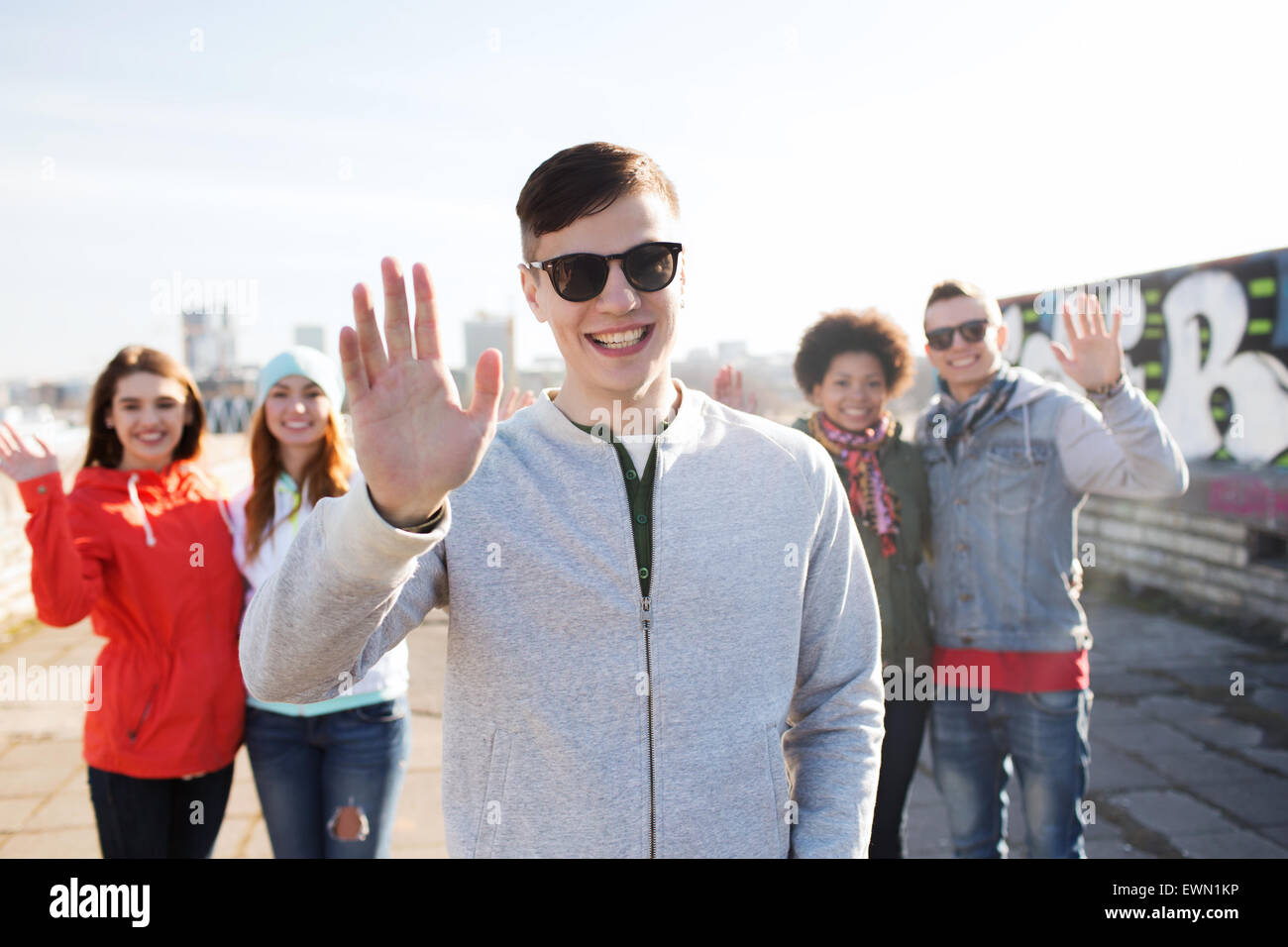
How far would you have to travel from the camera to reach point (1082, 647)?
296 centimetres

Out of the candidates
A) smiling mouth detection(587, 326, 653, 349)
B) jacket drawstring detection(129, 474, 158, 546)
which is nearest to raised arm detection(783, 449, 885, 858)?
smiling mouth detection(587, 326, 653, 349)

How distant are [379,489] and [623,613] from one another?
1.74ft

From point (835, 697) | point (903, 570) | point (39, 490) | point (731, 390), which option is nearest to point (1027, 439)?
point (903, 570)

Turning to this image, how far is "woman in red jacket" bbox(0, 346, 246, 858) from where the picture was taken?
2670mm

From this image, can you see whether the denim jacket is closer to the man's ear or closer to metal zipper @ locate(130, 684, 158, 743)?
the man's ear

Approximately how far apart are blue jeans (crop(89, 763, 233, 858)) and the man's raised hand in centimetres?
203

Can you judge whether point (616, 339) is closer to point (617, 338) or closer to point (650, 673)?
point (617, 338)

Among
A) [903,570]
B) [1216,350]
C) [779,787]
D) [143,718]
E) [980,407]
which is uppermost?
[1216,350]

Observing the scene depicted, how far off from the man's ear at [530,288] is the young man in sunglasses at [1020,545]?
1.85 meters

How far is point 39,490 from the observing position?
271 cm

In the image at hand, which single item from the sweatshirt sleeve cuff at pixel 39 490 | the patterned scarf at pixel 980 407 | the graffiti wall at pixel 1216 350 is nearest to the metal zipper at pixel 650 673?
the patterned scarf at pixel 980 407

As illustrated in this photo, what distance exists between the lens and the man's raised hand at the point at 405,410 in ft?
4.22

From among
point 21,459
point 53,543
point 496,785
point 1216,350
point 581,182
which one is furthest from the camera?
point 1216,350
